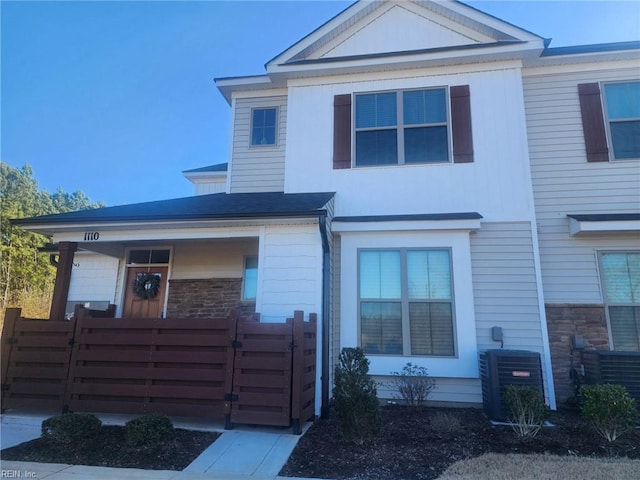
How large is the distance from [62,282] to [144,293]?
2.37 metres

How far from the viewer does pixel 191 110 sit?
2564 cm

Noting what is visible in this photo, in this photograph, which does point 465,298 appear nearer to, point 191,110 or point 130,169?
point 191,110

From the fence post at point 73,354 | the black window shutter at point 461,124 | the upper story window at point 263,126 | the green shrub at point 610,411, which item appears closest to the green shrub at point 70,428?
the fence post at point 73,354

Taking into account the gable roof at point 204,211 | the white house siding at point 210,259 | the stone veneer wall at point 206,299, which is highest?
the gable roof at point 204,211

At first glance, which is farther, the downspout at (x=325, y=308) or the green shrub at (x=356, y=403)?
the downspout at (x=325, y=308)

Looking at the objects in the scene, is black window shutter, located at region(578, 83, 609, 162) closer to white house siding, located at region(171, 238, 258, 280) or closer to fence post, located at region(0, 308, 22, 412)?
white house siding, located at region(171, 238, 258, 280)

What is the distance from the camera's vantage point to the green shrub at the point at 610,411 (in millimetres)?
4473

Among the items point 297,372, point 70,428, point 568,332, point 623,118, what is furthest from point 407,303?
point 623,118

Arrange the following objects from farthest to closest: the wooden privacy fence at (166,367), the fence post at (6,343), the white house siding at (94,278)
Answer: the white house siding at (94,278) → the fence post at (6,343) → the wooden privacy fence at (166,367)

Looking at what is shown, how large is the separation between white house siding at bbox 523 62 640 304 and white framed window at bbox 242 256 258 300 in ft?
18.1

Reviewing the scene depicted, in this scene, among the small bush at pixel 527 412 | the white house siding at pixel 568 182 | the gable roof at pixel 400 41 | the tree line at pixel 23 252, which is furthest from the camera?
the tree line at pixel 23 252

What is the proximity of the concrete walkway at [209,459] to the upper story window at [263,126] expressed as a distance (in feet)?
18.8

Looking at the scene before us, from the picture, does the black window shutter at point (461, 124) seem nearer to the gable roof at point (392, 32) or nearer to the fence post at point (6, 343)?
the gable roof at point (392, 32)

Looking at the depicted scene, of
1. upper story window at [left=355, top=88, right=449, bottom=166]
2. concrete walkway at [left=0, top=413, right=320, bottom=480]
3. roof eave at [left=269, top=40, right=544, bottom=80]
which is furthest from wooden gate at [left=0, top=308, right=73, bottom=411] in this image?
roof eave at [left=269, top=40, right=544, bottom=80]
